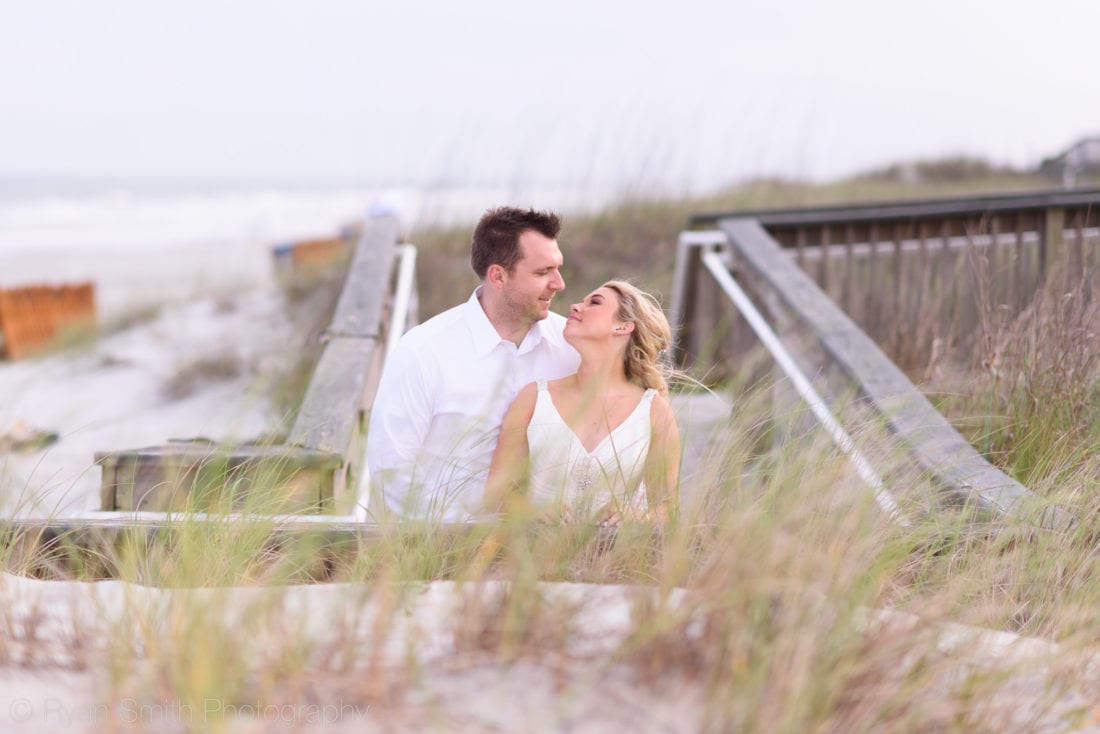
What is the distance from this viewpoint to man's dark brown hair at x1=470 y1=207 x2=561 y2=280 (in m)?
3.27

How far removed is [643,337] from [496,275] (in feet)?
1.59

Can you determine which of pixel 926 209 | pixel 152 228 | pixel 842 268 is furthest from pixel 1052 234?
pixel 152 228

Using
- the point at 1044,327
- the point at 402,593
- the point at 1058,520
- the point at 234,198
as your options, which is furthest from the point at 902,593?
the point at 234,198

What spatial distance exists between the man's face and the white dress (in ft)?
0.82

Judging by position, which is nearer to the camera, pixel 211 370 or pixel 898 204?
pixel 898 204

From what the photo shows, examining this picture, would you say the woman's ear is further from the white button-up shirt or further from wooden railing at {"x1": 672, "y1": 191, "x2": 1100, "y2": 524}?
wooden railing at {"x1": 672, "y1": 191, "x2": 1100, "y2": 524}

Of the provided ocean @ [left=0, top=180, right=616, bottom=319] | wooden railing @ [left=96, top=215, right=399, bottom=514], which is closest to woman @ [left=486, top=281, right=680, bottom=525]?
wooden railing @ [left=96, top=215, right=399, bottom=514]

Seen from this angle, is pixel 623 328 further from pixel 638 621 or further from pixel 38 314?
pixel 38 314

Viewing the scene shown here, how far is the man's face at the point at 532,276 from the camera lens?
326 centimetres

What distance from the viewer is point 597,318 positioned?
3121 millimetres

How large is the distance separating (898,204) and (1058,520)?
10.5 feet

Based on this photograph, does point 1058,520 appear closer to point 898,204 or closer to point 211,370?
point 898,204

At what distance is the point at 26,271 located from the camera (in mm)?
27344

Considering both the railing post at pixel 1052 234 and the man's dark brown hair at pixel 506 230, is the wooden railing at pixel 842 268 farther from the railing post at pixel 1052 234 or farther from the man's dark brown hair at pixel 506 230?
the man's dark brown hair at pixel 506 230
